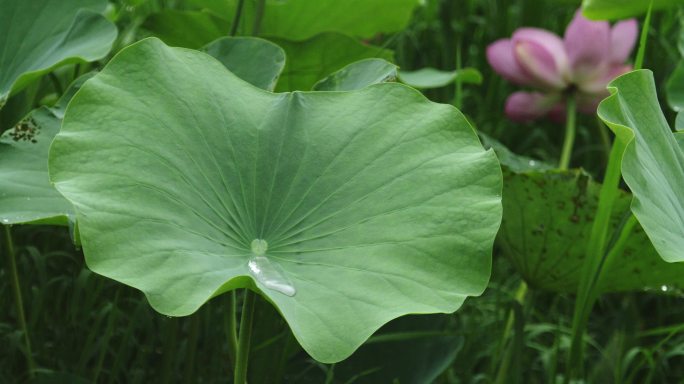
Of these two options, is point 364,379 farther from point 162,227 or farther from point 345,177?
point 162,227

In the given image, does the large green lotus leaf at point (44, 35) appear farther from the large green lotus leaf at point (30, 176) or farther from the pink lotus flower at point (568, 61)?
the pink lotus flower at point (568, 61)

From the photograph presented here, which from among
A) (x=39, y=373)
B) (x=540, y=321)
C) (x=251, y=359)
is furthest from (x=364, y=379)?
(x=540, y=321)

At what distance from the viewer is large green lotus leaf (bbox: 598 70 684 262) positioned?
0.96 m

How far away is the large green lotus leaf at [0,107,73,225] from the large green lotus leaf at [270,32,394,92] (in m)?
0.40

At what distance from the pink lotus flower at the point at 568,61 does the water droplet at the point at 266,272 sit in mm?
1026

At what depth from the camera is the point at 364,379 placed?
1.45 metres

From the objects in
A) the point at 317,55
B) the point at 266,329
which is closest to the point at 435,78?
the point at 317,55

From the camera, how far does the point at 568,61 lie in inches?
73.8

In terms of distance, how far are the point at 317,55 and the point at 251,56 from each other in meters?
0.19

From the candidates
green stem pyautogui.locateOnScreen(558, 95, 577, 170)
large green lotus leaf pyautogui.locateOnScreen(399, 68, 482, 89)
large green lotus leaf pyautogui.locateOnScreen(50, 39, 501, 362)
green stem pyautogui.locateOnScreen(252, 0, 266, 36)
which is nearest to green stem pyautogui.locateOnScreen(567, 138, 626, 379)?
large green lotus leaf pyautogui.locateOnScreen(50, 39, 501, 362)

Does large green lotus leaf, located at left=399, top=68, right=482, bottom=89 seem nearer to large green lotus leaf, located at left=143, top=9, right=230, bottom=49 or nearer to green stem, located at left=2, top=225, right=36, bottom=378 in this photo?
large green lotus leaf, located at left=143, top=9, right=230, bottom=49

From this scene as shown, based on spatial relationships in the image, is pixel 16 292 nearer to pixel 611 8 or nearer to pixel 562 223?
pixel 562 223

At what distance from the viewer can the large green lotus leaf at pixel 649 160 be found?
0.96 m

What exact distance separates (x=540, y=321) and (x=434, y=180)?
947 mm
